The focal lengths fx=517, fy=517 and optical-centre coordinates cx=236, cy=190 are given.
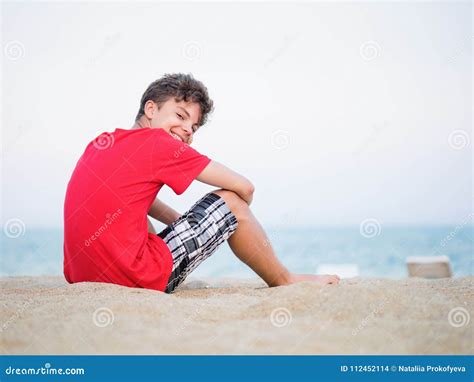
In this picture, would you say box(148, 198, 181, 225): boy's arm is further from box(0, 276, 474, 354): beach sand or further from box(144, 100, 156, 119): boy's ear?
box(0, 276, 474, 354): beach sand

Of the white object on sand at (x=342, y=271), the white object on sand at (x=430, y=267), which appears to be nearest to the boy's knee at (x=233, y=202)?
the white object on sand at (x=342, y=271)

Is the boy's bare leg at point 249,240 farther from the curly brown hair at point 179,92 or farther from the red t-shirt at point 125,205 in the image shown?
the curly brown hair at point 179,92

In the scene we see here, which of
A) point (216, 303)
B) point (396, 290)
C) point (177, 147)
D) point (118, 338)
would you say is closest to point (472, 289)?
point (396, 290)

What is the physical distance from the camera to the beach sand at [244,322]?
1517mm

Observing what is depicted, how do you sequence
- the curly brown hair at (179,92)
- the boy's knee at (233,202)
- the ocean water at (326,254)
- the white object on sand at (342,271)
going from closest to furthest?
the boy's knee at (233,202) < the curly brown hair at (179,92) < the white object on sand at (342,271) < the ocean water at (326,254)

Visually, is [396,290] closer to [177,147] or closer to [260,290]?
[260,290]

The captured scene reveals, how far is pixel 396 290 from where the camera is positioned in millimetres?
2051

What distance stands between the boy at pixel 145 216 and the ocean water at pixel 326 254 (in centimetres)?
975

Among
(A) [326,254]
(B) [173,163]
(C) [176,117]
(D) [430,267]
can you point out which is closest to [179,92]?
(C) [176,117]

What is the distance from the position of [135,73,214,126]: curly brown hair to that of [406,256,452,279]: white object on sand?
10.4ft

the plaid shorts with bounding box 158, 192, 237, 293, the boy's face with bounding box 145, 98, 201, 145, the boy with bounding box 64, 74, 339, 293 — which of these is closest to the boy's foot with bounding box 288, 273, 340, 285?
the boy with bounding box 64, 74, 339, 293

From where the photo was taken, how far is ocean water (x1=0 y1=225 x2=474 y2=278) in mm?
14422

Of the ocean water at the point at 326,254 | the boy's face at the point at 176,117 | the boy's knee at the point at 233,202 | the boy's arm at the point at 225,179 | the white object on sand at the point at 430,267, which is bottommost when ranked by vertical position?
the ocean water at the point at 326,254
